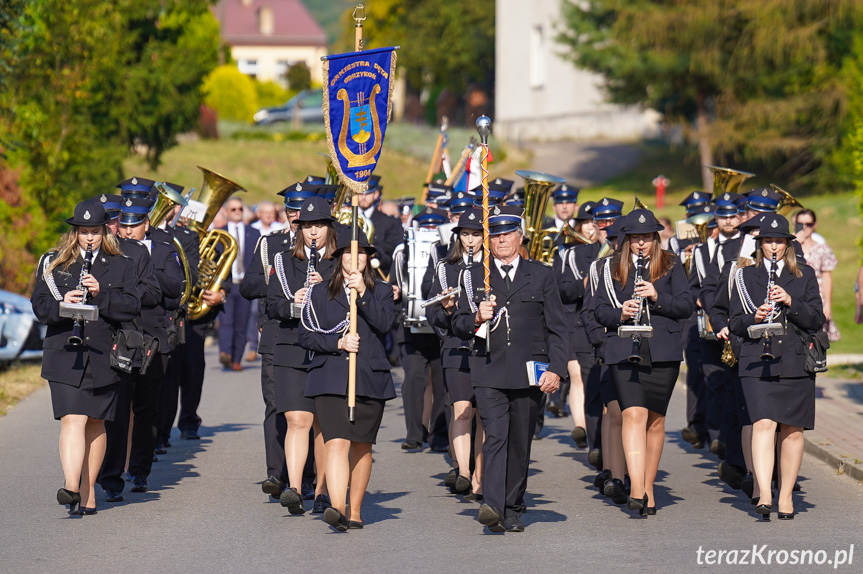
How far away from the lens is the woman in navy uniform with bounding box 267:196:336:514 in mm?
9141

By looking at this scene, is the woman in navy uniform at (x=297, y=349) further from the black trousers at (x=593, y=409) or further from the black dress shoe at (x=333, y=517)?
the black trousers at (x=593, y=409)

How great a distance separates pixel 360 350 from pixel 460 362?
153cm

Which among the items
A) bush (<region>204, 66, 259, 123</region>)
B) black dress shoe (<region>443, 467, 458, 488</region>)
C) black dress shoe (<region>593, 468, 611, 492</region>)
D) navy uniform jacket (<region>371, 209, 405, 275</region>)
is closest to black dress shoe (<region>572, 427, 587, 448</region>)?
black dress shoe (<region>593, 468, 611, 492</region>)

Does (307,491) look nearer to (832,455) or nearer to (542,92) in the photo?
(832,455)

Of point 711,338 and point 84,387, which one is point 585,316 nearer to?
point 711,338

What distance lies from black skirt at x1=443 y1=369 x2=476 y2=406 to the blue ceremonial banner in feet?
5.51

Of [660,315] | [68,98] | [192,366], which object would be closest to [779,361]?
[660,315]

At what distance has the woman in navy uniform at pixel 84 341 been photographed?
29.1 feet

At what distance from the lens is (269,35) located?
116m

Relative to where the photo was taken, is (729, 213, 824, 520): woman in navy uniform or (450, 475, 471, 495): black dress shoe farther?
(450, 475, 471, 495): black dress shoe

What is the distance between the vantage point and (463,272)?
8.92m

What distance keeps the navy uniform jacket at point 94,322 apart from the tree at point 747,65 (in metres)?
29.8

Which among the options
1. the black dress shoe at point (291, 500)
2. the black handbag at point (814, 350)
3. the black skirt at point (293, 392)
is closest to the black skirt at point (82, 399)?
the black skirt at point (293, 392)

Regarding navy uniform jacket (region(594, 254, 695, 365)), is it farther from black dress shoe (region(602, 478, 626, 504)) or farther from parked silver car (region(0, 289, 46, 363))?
parked silver car (region(0, 289, 46, 363))
